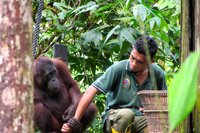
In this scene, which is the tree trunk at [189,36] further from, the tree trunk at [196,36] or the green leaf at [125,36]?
the green leaf at [125,36]

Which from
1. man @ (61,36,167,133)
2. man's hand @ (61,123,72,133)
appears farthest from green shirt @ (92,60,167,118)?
man's hand @ (61,123,72,133)

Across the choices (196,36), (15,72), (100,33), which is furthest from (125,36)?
(15,72)

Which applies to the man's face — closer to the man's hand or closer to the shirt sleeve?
the shirt sleeve

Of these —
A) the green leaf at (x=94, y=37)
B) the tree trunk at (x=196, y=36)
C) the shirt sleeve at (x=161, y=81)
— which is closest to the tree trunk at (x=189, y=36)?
the tree trunk at (x=196, y=36)

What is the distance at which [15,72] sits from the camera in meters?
2.14

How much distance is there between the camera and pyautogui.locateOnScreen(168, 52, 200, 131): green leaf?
39 cm

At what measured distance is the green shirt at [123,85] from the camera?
193 inches

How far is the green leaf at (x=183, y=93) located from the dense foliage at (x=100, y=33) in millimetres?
4268

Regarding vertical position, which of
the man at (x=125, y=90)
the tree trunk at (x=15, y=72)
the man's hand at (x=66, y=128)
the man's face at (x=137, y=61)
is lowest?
the man's hand at (x=66, y=128)

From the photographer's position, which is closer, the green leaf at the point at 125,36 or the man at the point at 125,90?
the man at the point at 125,90

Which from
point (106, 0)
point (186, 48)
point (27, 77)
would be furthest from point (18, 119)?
point (106, 0)

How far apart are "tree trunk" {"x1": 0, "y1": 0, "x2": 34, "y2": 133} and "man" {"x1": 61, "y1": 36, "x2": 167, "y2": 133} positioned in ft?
8.42

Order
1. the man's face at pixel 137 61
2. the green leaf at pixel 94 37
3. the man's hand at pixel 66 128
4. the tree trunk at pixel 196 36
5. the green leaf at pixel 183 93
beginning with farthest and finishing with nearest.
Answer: the green leaf at pixel 94 37 < the man's hand at pixel 66 128 < the man's face at pixel 137 61 < the tree trunk at pixel 196 36 < the green leaf at pixel 183 93

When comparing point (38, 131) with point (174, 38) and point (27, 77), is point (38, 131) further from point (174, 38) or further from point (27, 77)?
point (27, 77)
